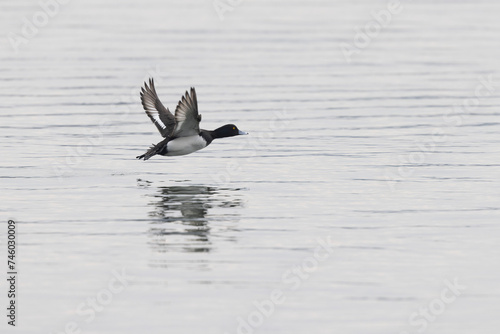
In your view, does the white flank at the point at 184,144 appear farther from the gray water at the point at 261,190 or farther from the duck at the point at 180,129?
the gray water at the point at 261,190

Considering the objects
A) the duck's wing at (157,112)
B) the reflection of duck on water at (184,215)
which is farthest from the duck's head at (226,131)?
the reflection of duck on water at (184,215)

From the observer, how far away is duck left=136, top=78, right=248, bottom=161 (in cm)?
1761

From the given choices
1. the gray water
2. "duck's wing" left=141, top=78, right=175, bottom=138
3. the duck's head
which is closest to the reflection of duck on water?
the gray water

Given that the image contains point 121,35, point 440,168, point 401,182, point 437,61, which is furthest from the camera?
point 121,35

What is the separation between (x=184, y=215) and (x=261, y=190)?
2.15 m

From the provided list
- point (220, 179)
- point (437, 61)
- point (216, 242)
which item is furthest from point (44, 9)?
point (216, 242)

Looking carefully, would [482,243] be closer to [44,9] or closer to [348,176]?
[348,176]

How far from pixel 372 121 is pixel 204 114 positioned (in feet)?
11.6

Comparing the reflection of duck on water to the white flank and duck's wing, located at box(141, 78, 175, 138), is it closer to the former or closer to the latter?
the white flank

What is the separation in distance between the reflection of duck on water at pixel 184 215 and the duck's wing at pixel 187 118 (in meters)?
1.12

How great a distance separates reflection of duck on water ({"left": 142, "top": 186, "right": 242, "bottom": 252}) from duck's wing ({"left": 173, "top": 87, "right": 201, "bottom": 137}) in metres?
1.12

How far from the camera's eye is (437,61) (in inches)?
1344

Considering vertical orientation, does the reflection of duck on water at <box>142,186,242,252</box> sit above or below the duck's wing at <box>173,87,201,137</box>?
below

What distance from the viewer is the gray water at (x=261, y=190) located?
11.0 m
